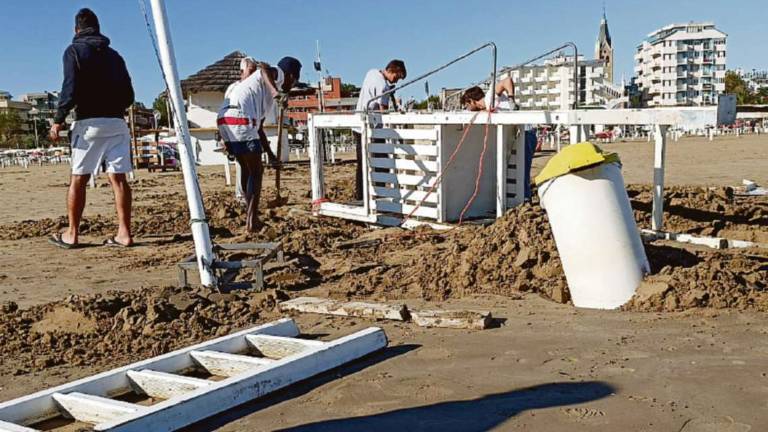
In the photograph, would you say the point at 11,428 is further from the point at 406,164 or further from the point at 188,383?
the point at 406,164

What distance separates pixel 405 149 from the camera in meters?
8.78

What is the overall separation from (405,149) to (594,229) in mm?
4142

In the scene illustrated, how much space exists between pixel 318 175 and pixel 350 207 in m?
0.87

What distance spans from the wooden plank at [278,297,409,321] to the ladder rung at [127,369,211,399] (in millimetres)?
1483

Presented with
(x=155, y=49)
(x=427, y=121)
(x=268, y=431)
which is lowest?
(x=268, y=431)

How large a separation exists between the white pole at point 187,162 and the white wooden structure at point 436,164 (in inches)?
128

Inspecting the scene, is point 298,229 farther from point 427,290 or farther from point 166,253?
point 427,290

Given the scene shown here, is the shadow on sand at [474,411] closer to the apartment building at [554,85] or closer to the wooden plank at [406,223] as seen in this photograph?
the apartment building at [554,85]

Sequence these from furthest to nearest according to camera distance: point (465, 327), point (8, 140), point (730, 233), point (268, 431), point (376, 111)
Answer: point (8, 140) → point (376, 111) → point (730, 233) → point (465, 327) → point (268, 431)

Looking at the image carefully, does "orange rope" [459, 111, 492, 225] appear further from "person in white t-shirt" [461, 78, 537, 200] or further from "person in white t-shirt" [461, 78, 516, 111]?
"person in white t-shirt" [461, 78, 516, 111]

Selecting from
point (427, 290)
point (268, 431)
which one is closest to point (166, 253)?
point (427, 290)

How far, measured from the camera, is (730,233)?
7613 millimetres

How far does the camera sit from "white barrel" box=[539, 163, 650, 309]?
15.9 ft

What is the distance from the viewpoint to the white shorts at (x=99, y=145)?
7.88 m
